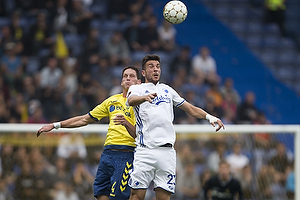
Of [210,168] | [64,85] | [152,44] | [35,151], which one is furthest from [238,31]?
[35,151]

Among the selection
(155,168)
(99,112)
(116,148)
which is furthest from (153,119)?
(99,112)

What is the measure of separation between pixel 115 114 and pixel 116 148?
45 centimetres

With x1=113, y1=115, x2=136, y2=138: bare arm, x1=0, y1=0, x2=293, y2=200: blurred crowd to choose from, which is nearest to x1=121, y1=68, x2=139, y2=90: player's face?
x1=113, y1=115, x2=136, y2=138: bare arm

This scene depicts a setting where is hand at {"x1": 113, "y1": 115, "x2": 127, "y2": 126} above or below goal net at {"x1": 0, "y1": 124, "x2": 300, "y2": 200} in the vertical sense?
above

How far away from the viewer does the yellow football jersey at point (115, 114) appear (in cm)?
709

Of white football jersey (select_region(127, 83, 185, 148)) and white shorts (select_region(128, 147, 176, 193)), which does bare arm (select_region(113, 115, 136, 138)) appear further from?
white shorts (select_region(128, 147, 176, 193))

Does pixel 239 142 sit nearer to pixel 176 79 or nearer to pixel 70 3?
pixel 176 79

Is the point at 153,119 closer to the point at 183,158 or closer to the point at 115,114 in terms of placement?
the point at 115,114

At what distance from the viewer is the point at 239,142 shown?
10852 millimetres

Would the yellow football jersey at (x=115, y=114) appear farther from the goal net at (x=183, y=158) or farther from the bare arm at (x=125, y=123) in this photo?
the goal net at (x=183, y=158)

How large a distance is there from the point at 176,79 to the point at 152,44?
1.41 meters

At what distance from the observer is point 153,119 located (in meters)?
6.45

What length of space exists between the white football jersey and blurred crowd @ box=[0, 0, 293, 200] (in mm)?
3968

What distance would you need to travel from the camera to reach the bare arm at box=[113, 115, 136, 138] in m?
6.52
